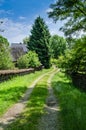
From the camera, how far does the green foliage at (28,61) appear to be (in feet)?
205

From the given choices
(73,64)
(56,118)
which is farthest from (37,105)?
(73,64)

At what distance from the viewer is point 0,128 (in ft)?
32.1

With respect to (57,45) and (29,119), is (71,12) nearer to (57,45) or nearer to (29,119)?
(29,119)

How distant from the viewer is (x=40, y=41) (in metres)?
76.6

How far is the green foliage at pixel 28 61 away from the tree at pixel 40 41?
30.7ft

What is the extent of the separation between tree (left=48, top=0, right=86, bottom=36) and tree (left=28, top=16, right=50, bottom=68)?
53.5m

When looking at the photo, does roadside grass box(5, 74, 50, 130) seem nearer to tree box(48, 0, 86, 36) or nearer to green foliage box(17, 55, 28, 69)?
tree box(48, 0, 86, 36)

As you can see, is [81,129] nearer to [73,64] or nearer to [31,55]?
[73,64]

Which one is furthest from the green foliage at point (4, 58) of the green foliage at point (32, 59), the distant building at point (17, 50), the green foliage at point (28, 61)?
the distant building at point (17, 50)

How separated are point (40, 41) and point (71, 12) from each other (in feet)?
181

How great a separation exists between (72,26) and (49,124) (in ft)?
44.3

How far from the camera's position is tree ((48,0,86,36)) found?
20.4 meters

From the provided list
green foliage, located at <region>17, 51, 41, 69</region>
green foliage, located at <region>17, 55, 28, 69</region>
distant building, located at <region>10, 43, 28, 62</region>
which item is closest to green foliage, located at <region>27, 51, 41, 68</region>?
green foliage, located at <region>17, 51, 41, 69</region>

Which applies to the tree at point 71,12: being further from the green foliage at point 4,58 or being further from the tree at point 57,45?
the tree at point 57,45
